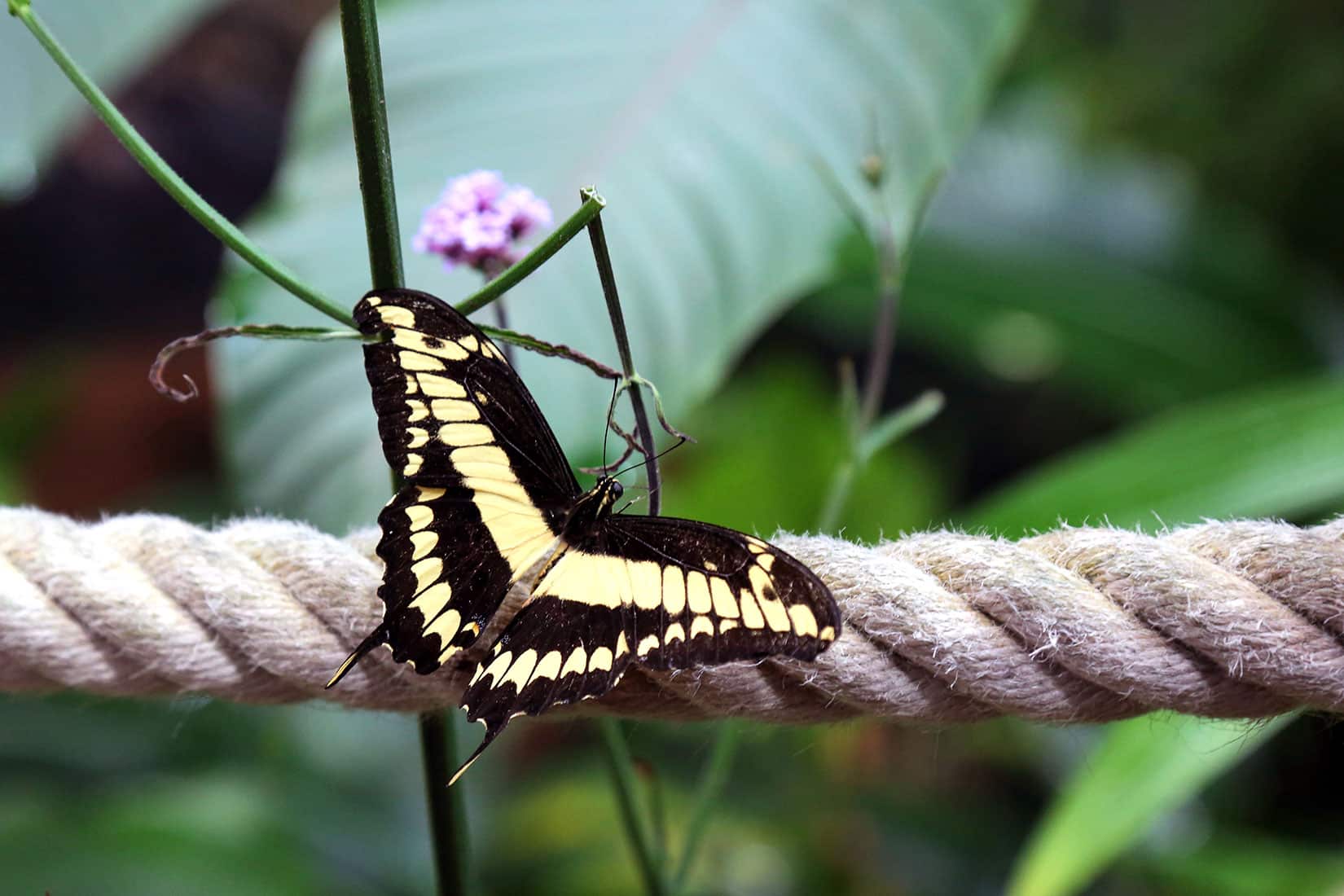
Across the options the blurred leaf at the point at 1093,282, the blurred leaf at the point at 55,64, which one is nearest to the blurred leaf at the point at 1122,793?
the blurred leaf at the point at 1093,282

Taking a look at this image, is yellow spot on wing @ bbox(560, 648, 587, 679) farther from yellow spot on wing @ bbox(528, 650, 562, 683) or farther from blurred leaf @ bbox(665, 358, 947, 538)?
blurred leaf @ bbox(665, 358, 947, 538)

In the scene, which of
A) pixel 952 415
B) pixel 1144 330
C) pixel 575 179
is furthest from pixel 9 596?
pixel 952 415

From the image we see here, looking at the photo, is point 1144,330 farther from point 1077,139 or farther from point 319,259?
point 319,259

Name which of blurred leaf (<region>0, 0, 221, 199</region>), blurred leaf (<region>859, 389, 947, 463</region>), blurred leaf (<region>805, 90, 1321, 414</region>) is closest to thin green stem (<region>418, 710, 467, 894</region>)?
blurred leaf (<region>859, 389, 947, 463</region>)

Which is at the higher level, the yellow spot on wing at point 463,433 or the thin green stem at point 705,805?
the yellow spot on wing at point 463,433

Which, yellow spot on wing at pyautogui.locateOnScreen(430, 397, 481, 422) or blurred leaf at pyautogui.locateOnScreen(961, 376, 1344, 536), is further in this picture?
blurred leaf at pyautogui.locateOnScreen(961, 376, 1344, 536)

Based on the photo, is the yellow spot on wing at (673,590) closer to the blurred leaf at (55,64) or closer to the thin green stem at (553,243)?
the thin green stem at (553,243)
